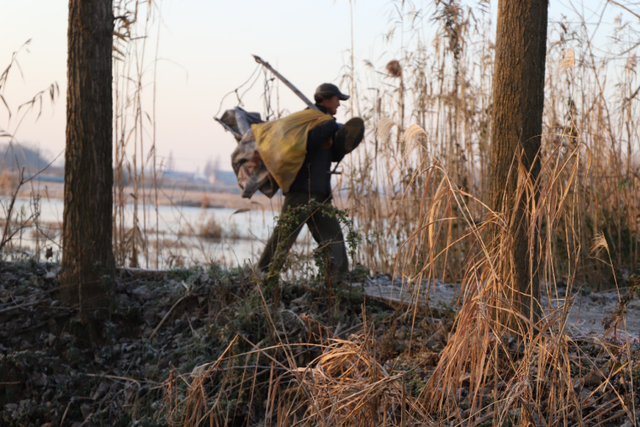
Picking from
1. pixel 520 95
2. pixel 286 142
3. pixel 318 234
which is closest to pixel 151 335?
pixel 318 234

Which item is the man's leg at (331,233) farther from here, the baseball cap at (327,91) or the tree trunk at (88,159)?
the tree trunk at (88,159)

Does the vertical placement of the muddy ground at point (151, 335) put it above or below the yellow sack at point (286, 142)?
below

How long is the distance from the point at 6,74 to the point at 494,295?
4064 mm

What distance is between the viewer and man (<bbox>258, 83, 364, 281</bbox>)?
4.79 meters

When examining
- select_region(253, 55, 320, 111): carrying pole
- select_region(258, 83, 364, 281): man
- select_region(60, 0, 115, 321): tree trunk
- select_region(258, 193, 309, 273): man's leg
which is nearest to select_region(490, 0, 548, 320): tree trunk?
select_region(258, 83, 364, 281): man

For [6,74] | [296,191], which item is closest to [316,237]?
[296,191]

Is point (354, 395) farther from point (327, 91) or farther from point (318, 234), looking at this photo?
point (327, 91)

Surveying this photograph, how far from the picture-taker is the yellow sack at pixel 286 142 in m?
4.79

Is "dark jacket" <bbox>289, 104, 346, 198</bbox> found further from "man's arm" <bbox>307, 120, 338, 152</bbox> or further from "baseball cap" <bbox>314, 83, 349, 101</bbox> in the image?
"baseball cap" <bbox>314, 83, 349, 101</bbox>

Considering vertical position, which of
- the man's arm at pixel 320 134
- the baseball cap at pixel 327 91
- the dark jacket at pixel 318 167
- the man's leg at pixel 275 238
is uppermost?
the baseball cap at pixel 327 91

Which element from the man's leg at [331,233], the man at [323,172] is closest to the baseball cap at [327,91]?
the man at [323,172]

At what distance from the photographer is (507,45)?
118 inches

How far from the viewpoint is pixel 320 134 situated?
4816mm

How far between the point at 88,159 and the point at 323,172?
1779mm
